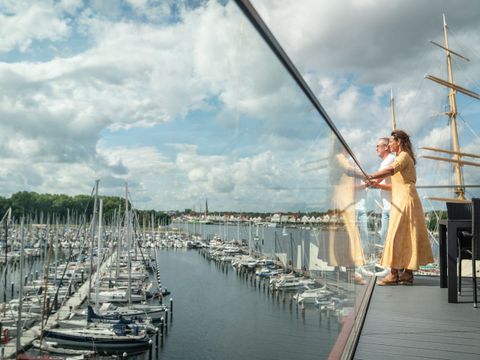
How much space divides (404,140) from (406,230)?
3.25 feet

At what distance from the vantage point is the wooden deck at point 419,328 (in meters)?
2.40

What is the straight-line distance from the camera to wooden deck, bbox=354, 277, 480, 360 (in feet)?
7.87

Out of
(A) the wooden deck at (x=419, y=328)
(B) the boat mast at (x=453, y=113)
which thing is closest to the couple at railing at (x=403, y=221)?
(A) the wooden deck at (x=419, y=328)

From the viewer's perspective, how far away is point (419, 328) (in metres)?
2.92

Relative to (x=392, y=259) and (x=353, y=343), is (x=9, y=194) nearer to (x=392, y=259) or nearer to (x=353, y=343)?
(x=353, y=343)

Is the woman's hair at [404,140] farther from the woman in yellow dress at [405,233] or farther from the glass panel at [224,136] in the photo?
the glass panel at [224,136]

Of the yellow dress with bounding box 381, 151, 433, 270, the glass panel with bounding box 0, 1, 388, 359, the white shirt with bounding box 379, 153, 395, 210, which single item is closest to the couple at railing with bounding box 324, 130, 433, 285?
the yellow dress with bounding box 381, 151, 433, 270

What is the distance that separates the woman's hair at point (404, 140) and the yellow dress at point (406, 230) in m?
0.14

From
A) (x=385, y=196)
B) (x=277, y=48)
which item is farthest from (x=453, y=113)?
(x=277, y=48)

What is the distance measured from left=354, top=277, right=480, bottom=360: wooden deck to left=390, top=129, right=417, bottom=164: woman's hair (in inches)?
60.8

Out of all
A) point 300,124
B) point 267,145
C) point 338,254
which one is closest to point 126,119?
point 300,124

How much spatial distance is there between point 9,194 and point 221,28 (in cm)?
69

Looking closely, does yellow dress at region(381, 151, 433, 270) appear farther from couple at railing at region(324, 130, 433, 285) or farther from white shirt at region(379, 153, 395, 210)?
white shirt at region(379, 153, 395, 210)

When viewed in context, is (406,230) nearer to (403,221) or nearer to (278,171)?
(403,221)
